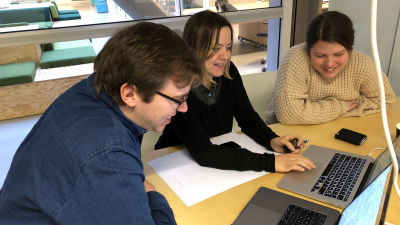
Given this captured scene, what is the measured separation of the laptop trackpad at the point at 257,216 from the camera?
949 mm

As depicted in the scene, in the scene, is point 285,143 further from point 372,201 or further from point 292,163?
point 372,201

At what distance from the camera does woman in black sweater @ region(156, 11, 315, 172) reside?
1226mm

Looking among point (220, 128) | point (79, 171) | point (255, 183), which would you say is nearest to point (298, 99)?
point (220, 128)

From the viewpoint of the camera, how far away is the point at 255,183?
1.16 meters

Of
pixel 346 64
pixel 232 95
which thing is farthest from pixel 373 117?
pixel 232 95

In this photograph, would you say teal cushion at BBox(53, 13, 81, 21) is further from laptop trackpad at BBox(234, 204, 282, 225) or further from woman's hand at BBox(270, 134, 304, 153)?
laptop trackpad at BBox(234, 204, 282, 225)

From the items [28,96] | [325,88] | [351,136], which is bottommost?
[28,96]

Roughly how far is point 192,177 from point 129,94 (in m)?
0.51

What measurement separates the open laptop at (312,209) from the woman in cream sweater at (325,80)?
63 centimetres

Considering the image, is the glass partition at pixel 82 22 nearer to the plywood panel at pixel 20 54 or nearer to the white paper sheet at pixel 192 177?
the plywood panel at pixel 20 54

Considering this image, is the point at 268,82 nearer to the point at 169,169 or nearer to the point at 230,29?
the point at 230,29

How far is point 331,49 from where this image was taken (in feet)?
5.05

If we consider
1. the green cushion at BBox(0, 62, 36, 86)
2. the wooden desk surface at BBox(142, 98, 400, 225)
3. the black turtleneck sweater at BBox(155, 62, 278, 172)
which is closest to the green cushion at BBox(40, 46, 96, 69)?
the green cushion at BBox(0, 62, 36, 86)

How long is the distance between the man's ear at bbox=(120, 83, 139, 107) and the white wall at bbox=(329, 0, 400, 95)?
2.26 metres
